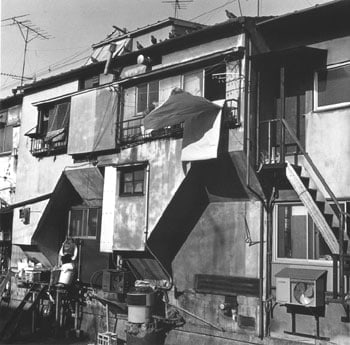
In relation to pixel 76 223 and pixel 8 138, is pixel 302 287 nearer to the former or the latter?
pixel 76 223

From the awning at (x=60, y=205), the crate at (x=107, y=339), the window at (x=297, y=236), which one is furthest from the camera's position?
the awning at (x=60, y=205)

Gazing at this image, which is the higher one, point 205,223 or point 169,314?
point 205,223

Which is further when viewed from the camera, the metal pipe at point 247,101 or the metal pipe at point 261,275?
the metal pipe at point 247,101

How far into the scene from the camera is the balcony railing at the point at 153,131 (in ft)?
46.6

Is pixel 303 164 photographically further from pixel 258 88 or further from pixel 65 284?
Result: pixel 65 284

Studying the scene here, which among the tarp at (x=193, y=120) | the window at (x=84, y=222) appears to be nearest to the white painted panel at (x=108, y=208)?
the window at (x=84, y=222)

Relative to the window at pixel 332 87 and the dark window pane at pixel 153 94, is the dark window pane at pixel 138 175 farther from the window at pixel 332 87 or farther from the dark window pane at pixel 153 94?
the window at pixel 332 87

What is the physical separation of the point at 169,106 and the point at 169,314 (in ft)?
20.9

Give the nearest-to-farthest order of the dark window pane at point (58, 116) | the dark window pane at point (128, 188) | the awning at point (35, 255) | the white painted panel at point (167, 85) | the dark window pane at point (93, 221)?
the white painted panel at point (167, 85) → the dark window pane at point (128, 188) → the dark window pane at point (93, 221) → the dark window pane at point (58, 116) → the awning at point (35, 255)

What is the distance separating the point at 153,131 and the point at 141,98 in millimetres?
1598

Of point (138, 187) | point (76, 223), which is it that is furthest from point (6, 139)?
point (138, 187)

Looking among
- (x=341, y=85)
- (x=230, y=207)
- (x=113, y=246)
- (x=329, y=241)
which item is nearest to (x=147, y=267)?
(x=113, y=246)

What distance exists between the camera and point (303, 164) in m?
13.9

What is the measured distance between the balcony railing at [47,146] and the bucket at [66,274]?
14.5 feet
